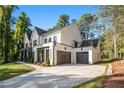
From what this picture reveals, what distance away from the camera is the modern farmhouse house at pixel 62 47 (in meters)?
16.2

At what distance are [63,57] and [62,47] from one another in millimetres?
737

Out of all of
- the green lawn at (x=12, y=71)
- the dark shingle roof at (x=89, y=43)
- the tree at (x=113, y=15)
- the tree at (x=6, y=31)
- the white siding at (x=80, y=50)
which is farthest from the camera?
the dark shingle roof at (x=89, y=43)

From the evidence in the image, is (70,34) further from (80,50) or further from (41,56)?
(41,56)

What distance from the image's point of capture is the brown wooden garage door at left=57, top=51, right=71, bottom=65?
1618 centimetres

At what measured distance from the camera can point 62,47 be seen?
54.9 feet

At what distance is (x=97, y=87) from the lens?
6.65 m

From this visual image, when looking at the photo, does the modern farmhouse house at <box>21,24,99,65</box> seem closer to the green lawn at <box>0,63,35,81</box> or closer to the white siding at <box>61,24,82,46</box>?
the white siding at <box>61,24,82,46</box>

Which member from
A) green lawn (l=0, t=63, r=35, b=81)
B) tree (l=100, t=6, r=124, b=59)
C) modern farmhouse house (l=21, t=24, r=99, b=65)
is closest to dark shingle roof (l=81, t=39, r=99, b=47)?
modern farmhouse house (l=21, t=24, r=99, b=65)

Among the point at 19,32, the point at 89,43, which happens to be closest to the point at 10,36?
the point at 19,32

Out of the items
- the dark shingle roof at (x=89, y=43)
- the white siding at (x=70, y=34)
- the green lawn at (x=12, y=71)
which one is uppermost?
the white siding at (x=70, y=34)

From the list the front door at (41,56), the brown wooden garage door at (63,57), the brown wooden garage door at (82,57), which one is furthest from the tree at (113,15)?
the front door at (41,56)

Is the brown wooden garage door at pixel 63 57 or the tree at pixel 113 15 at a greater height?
the tree at pixel 113 15

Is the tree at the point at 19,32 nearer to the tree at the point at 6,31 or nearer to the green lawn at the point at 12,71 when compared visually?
the tree at the point at 6,31
